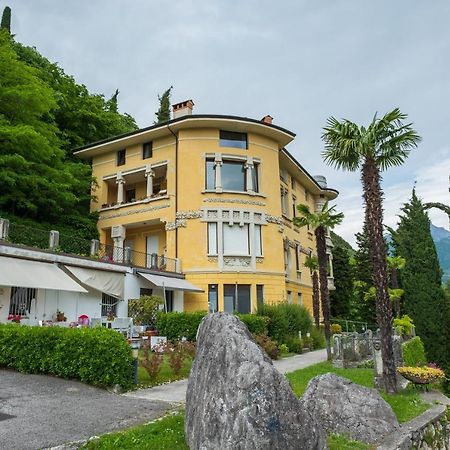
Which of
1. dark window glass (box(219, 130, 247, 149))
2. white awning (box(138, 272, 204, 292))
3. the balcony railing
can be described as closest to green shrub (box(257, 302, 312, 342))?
white awning (box(138, 272, 204, 292))

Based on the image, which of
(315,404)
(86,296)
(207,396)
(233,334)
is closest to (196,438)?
(207,396)

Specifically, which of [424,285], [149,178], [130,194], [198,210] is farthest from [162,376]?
[130,194]

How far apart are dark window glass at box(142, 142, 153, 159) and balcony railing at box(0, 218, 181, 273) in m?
7.29

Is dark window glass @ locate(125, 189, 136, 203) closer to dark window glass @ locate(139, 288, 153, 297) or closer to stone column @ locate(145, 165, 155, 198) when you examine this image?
stone column @ locate(145, 165, 155, 198)

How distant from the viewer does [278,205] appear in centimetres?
2869

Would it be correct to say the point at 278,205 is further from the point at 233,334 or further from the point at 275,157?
the point at 233,334

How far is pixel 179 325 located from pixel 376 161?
11326 mm

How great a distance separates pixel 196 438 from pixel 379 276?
26.4 ft

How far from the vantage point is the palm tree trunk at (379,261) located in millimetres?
10961

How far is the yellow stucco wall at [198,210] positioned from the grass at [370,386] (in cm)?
1087

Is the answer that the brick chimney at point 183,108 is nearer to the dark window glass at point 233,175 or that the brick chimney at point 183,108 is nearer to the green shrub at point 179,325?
the dark window glass at point 233,175

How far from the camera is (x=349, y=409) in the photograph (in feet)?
22.7

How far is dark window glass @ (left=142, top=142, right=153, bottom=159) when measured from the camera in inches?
1161

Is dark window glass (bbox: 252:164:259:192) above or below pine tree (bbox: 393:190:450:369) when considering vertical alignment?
above
